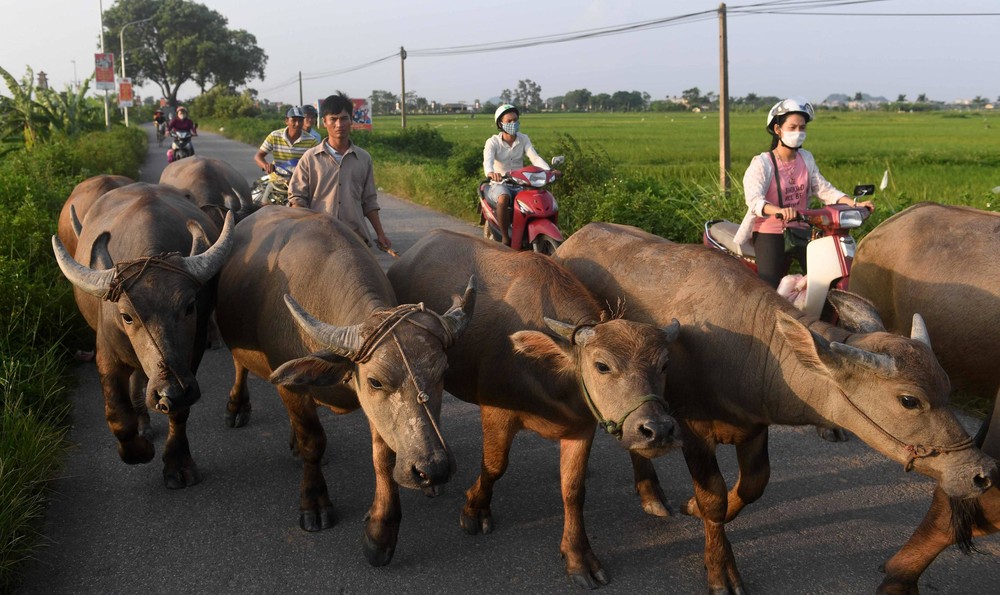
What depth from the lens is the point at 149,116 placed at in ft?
280

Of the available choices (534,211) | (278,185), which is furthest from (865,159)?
(278,185)

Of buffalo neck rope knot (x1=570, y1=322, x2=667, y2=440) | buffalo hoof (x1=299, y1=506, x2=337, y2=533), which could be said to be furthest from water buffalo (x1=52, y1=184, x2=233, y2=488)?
buffalo neck rope knot (x1=570, y1=322, x2=667, y2=440)

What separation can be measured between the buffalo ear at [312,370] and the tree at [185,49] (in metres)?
80.7

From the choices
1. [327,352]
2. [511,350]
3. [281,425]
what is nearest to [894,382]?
[511,350]

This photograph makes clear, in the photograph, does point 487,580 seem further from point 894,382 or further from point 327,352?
point 894,382

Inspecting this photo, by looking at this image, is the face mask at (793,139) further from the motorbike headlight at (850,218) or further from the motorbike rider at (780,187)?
the motorbike headlight at (850,218)

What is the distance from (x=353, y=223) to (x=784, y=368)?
3.96 meters

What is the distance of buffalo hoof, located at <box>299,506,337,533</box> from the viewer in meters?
4.24

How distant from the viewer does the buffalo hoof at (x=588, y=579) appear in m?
3.67

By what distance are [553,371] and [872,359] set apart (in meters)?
1.42

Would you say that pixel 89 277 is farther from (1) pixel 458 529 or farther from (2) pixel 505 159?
(2) pixel 505 159

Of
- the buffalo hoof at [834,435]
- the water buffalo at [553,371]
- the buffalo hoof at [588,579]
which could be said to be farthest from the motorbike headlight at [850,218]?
the buffalo hoof at [588,579]

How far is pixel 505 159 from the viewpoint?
8953 mm

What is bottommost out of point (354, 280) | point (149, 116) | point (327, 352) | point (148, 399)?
point (148, 399)
